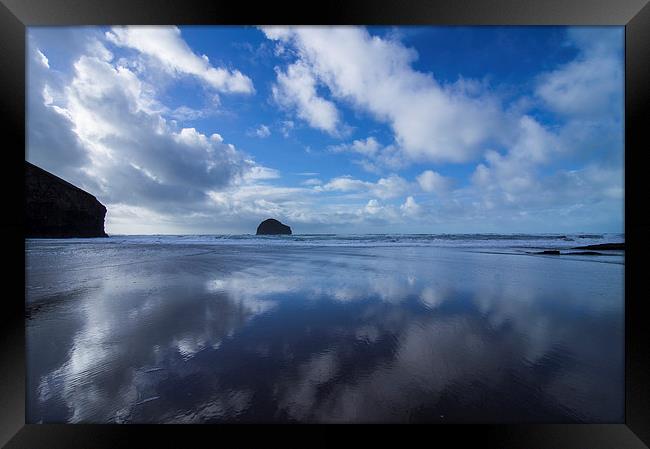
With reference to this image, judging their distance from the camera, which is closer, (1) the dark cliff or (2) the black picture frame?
(2) the black picture frame

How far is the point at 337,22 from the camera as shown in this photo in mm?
2219

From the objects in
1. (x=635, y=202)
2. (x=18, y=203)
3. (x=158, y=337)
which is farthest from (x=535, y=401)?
(x=18, y=203)

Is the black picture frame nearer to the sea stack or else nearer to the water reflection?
the water reflection

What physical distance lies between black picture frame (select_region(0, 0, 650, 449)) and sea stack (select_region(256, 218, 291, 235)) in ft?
215

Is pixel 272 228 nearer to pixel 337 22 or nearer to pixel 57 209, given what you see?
pixel 57 209

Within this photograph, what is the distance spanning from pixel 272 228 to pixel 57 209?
4140cm

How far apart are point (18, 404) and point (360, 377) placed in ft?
10.1

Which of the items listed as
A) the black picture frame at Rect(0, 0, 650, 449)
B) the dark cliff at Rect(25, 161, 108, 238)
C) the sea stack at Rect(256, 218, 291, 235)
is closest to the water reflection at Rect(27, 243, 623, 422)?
the black picture frame at Rect(0, 0, 650, 449)

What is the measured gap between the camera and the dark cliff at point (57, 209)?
33.8 meters

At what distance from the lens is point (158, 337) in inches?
120

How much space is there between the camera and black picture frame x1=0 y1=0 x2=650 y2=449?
6.11ft

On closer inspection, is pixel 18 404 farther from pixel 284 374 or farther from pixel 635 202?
pixel 635 202

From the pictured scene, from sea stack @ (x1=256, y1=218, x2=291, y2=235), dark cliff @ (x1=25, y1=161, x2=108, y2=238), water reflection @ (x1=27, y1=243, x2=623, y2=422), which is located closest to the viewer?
water reflection @ (x1=27, y1=243, x2=623, y2=422)

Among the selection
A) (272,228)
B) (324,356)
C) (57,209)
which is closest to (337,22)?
(324,356)
